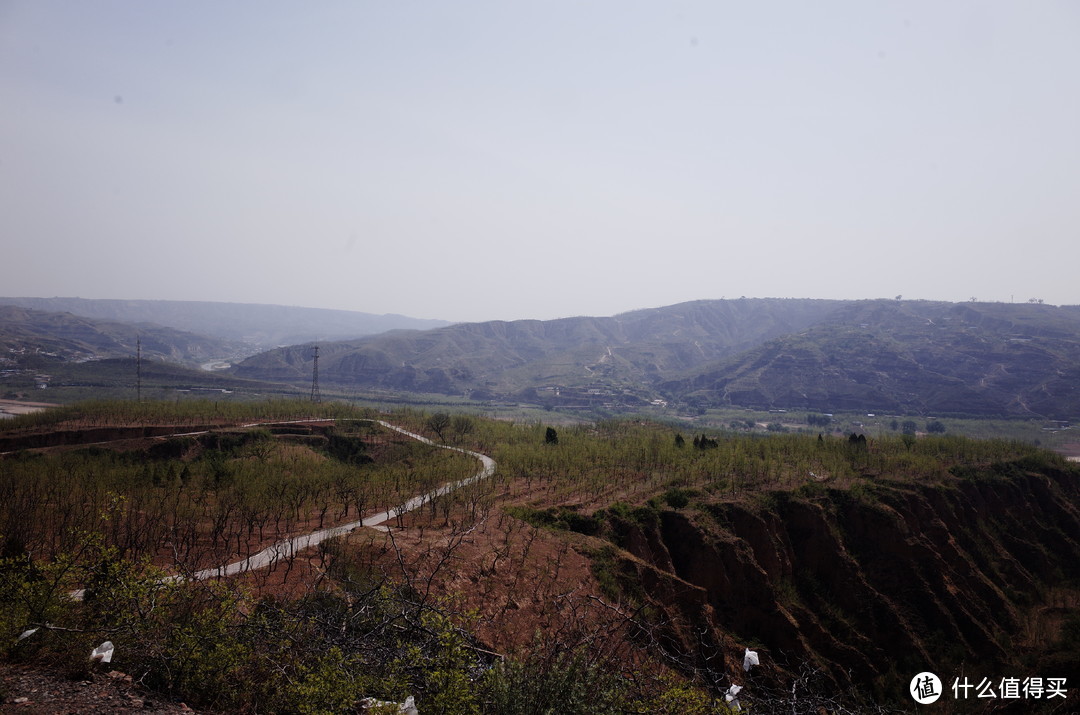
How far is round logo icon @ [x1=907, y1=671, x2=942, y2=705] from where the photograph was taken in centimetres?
2509

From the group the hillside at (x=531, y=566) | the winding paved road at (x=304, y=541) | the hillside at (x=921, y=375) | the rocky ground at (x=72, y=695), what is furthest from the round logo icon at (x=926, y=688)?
the hillside at (x=921, y=375)

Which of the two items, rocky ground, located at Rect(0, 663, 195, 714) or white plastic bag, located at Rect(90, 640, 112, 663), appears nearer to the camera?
rocky ground, located at Rect(0, 663, 195, 714)

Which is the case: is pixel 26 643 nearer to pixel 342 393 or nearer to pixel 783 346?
pixel 342 393

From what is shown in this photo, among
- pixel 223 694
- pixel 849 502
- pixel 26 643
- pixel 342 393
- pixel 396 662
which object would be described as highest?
pixel 396 662

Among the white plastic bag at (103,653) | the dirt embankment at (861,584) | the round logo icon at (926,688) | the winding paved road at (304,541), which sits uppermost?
the white plastic bag at (103,653)

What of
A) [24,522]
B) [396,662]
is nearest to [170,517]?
[24,522]

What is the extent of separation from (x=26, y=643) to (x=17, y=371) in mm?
149413

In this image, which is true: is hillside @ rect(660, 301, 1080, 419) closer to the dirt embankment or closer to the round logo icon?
the dirt embankment

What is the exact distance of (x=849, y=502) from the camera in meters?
34.9

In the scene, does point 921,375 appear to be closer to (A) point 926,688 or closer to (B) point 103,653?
(A) point 926,688

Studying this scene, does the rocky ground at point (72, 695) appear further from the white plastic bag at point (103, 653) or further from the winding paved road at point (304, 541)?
the winding paved road at point (304, 541)

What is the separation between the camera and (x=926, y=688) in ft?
85.7

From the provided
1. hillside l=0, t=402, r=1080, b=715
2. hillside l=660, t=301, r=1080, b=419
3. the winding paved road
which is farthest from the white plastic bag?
hillside l=660, t=301, r=1080, b=419

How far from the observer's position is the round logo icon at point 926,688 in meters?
25.1
